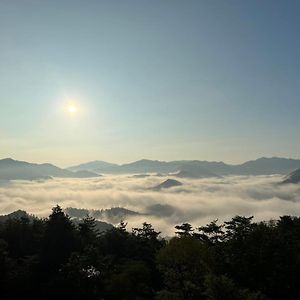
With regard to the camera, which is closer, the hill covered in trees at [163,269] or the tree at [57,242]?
the hill covered in trees at [163,269]

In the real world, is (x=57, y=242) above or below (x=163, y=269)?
above

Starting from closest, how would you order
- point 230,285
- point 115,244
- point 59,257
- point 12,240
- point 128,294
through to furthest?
point 230,285 → point 128,294 → point 59,257 → point 12,240 → point 115,244

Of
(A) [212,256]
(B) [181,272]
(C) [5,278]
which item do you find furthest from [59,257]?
(A) [212,256]

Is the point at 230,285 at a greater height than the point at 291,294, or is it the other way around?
the point at 230,285

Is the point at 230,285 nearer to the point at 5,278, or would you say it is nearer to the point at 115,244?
the point at 5,278

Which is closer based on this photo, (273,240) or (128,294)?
(273,240)

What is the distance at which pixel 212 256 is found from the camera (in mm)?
57344

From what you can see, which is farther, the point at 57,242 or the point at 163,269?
the point at 57,242

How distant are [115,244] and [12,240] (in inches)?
840

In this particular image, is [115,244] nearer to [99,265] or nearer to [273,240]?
[99,265]

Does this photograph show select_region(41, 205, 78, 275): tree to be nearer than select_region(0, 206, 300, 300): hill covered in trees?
No

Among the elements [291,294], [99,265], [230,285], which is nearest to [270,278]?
[291,294]

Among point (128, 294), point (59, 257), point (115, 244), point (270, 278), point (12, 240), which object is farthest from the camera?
point (115, 244)

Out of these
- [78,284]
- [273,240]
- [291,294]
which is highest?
[273,240]
